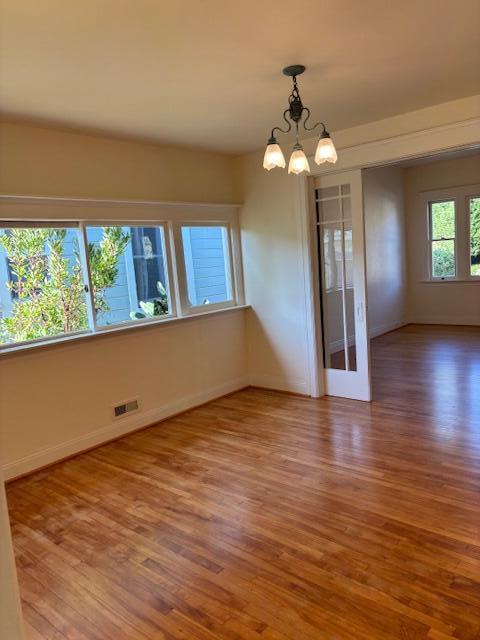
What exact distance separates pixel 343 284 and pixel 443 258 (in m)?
4.44

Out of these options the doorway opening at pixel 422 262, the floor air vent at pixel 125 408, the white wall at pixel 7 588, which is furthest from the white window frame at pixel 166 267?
the white wall at pixel 7 588

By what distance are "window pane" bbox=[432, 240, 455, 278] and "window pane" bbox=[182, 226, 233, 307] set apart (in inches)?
186

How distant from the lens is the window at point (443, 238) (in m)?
7.87

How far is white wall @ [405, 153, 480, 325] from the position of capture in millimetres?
7633

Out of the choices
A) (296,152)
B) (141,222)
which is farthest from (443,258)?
(296,152)

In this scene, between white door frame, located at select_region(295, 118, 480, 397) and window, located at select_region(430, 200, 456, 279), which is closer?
white door frame, located at select_region(295, 118, 480, 397)

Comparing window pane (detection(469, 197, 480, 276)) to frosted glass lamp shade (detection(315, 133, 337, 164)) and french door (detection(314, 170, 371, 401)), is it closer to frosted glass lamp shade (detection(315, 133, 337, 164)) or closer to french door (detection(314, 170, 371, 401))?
french door (detection(314, 170, 371, 401))

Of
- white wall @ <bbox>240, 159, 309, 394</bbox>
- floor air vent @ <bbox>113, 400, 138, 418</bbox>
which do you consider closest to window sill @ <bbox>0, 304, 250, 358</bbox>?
white wall @ <bbox>240, 159, 309, 394</bbox>

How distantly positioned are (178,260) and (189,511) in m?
2.55

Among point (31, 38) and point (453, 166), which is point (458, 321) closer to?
point (453, 166)

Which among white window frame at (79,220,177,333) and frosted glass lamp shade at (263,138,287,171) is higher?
frosted glass lamp shade at (263,138,287,171)

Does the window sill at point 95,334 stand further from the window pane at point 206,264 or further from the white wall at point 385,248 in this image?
the white wall at point 385,248

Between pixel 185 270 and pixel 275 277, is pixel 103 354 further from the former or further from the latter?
pixel 275 277

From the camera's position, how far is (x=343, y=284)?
4543 millimetres
